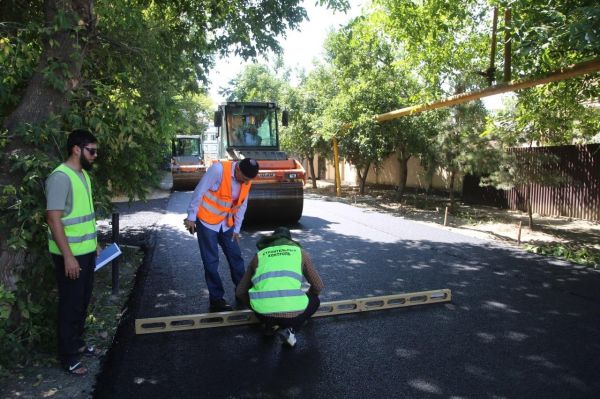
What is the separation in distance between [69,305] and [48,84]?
1.96 metres

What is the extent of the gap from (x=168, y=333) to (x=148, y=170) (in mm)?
2564

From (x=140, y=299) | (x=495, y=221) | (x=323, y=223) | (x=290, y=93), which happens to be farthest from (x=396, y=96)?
(x=140, y=299)

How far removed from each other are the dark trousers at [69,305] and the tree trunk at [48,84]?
18.5 inches

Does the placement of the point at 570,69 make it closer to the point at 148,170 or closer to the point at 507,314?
the point at 507,314

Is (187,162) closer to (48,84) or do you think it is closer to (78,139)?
(48,84)

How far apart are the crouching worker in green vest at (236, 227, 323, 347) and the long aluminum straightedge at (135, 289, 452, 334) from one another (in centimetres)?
81

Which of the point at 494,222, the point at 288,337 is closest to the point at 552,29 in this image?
the point at 288,337

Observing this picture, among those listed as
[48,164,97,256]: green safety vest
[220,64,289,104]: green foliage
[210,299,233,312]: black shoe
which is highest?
[220,64,289,104]: green foliage

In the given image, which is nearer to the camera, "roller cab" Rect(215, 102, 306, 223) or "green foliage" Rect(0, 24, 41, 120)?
"green foliage" Rect(0, 24, 41, 120)

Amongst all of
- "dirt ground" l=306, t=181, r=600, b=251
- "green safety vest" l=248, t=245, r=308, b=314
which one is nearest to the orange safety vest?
"green safety vest" l=248, t=245, r=308, b=314

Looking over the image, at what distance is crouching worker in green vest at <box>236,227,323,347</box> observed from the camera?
12.4 ft

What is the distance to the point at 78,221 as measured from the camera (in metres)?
3.52

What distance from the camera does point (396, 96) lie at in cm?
1728

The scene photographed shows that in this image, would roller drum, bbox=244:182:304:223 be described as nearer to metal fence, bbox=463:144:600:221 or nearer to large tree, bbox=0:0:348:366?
large tree, bbox=0:0:348:366
